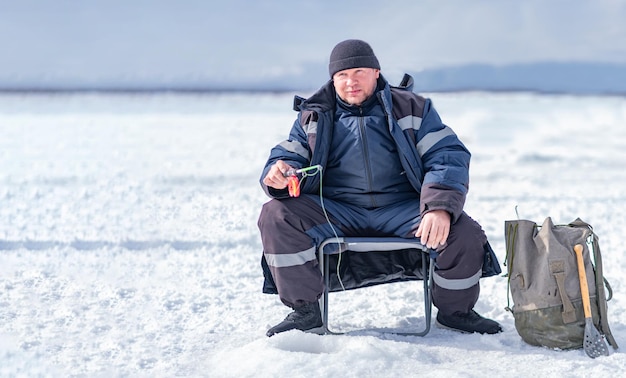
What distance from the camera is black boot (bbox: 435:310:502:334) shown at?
3016mm

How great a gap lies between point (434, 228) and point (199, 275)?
1.88 meters

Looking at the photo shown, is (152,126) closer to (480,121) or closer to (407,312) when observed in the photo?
(480,121)

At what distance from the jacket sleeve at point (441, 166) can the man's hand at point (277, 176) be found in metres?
0.55

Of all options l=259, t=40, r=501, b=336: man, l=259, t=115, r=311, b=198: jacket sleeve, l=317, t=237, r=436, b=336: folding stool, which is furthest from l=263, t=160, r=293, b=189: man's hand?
l=317, t=237, r=436, b=336: folding stool

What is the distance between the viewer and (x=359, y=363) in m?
2.57

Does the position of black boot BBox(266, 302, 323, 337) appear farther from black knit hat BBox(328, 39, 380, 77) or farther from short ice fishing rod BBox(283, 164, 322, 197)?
black knit hat BBox(328, 39, 380, 77)

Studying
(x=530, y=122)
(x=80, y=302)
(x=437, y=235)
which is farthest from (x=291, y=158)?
(x=530, y=122)

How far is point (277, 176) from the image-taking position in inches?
112

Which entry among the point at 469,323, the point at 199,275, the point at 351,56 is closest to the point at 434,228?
the point at 469,323

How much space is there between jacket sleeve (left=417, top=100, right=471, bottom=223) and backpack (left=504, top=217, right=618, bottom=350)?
0.25 metres

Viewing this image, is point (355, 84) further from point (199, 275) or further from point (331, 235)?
point (199, 275)

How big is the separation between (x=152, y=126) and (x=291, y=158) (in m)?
13.6

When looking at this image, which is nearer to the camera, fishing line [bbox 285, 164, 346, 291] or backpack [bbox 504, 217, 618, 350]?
backpack [bbox 504, 217, 618, 350]

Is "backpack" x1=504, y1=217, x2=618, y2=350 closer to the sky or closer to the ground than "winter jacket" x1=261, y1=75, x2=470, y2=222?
closer to the ground
